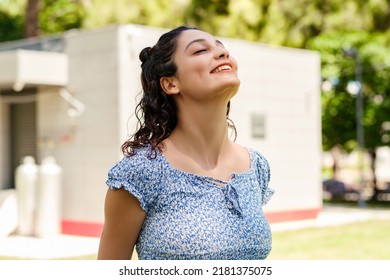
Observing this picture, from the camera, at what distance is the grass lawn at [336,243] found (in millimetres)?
10047

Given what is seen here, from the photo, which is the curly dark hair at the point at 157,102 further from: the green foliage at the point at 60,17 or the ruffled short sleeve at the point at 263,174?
the green foliage at the point at 60,17

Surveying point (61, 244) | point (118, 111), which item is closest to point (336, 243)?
point (118, 111)

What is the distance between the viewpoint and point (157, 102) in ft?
6.14

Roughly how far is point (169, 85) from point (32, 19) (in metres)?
20.0

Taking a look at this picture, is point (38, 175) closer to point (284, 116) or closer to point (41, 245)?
point (41, 245)

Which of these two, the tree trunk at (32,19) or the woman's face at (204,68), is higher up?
the tree trunk at (32,19)

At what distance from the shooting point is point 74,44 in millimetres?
12922

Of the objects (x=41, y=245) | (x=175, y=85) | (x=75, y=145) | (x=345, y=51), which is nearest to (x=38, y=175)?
(x=75, y=145)

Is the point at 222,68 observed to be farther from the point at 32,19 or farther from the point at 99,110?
the point at 32,19

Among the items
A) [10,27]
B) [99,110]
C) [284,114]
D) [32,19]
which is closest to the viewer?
[99,110]

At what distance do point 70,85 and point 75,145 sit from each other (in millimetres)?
1036

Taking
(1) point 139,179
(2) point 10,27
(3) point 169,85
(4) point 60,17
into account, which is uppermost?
(4) point 60,17

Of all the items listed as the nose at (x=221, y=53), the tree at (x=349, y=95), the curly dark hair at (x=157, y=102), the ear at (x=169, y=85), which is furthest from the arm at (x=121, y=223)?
the tree at (x=349, y=95)

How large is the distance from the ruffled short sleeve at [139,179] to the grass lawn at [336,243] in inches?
304
